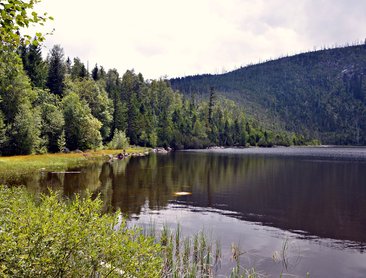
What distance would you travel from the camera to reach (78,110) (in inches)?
3659

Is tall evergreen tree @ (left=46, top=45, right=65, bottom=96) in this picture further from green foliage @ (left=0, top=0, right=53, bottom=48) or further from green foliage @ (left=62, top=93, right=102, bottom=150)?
green foliage @ (left=0, top=0, right=53, bottom=48)

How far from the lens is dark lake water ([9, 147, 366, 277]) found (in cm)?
2058

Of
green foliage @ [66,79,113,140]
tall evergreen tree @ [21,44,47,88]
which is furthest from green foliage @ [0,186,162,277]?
green foliage @ [66,79,113,140]

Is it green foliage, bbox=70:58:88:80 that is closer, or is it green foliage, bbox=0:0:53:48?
green foliage, bbox=0:0:53:48

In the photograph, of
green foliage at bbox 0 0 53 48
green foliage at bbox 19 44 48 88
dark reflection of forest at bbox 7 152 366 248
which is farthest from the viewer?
green foliage at bbox 19 44 48 88

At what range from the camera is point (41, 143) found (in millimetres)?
79562

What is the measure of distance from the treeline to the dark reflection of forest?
1627cm

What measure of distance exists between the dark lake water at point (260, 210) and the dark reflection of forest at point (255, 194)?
9 cm

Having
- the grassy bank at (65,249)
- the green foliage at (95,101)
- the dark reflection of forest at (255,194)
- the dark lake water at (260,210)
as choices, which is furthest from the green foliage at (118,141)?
the grassy bank at (65,249)

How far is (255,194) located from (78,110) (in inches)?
2531

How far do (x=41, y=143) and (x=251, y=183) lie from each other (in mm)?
51941

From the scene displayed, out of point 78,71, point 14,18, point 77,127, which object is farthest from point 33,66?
point 14,18

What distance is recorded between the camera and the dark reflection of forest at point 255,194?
30.3 m

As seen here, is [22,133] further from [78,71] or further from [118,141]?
[78,71]
